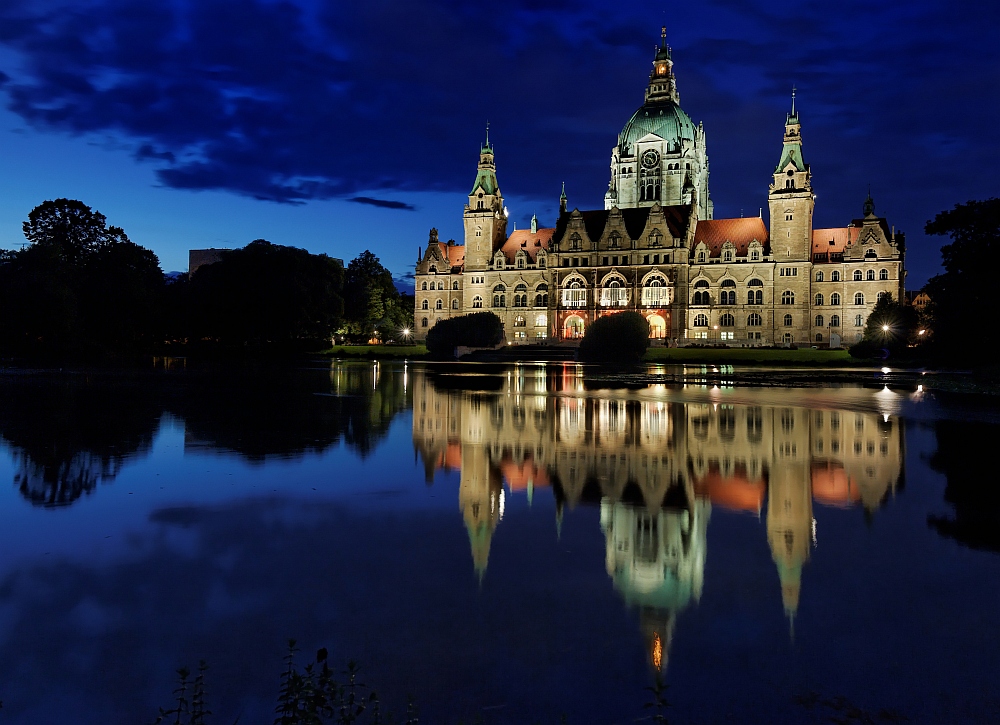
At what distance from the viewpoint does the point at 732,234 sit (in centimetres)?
11238

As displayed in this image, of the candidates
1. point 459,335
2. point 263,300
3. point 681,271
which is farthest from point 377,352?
point 681,271

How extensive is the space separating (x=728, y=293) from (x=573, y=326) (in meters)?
22.2

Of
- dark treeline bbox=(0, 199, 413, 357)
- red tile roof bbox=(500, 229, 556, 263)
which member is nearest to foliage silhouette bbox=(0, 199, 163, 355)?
dark treeline bbox=(0, 199, 413, 357)

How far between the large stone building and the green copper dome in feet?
36.0

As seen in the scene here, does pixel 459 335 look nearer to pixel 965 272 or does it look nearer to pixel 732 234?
pixel 965 272

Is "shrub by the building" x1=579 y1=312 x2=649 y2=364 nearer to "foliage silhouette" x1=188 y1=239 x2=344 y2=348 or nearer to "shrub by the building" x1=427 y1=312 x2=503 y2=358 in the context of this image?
"shrub by the building" x1=427 y1=312 x2=503 y2=358

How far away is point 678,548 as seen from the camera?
26.5 feet

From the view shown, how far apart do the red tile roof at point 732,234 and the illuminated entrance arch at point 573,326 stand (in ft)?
66.1

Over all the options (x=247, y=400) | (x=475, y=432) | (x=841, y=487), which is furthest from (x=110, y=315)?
(x=841, y=487)

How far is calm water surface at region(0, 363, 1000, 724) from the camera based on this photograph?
5039 mm

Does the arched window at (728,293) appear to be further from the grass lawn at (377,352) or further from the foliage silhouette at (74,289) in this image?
the foliage silhouette at (74,289)

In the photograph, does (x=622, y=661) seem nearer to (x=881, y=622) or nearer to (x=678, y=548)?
(x=881, y=622)

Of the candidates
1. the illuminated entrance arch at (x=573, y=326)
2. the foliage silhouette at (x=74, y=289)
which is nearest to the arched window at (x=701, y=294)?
the illuminated entrance arch at (x=573, y=326)

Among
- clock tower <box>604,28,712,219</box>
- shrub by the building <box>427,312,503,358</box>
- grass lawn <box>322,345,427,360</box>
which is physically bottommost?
grass lawn <box>322,345,427,360</box>
